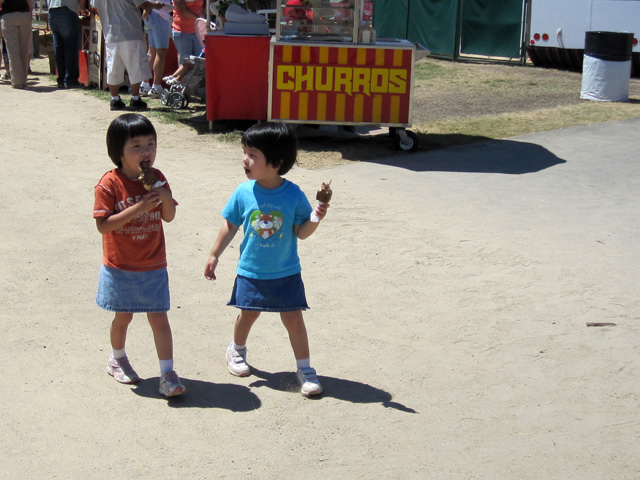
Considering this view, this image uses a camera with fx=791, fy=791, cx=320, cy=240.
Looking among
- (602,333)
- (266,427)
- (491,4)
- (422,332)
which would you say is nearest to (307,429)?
(266,427)

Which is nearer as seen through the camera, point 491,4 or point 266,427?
point 266,427

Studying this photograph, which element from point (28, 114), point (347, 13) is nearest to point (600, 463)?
point (347, 13)

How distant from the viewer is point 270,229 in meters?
3.65

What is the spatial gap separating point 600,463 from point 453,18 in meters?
16.2

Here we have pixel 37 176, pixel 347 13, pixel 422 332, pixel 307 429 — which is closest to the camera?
pixel 307 429

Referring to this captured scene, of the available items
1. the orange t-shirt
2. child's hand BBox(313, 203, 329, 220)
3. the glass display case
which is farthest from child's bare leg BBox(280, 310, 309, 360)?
the glass display case

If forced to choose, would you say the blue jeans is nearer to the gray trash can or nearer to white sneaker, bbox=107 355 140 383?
the gray trash can

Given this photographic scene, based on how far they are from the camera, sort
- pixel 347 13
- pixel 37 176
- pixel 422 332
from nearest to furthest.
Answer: pixel 422 332 → pixel 37 176 → pixel 347 13

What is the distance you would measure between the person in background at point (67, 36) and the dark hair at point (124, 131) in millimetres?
→ 9815

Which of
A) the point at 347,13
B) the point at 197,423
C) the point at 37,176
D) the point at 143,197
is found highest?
the point at 347,13

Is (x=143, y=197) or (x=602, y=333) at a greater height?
(x=143, y=197)

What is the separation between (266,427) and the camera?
3.49 metres

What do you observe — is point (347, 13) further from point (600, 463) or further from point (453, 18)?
point (453, 18)

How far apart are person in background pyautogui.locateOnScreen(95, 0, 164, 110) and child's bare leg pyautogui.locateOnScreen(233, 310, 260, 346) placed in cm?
754
